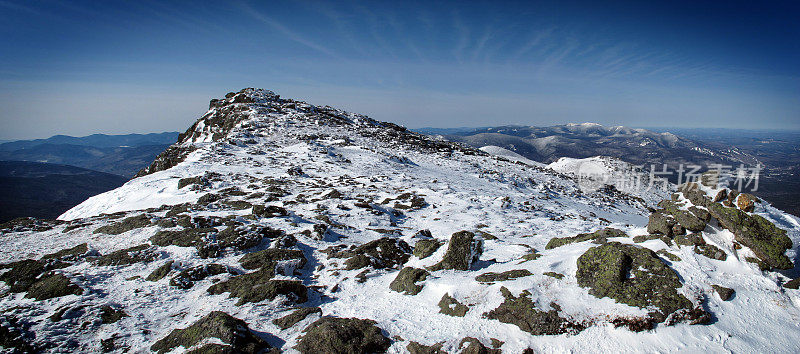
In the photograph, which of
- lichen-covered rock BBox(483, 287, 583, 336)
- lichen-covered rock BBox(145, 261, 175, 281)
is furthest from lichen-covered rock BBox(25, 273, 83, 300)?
lichen-covered rock BBox(483, 287, 583, 336)

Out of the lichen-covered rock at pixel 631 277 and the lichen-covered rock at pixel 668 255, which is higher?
the lichen-covered rock at pixel 668 255

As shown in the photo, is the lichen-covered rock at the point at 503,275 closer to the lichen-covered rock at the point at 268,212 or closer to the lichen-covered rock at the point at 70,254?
the lichen-covered rock at the point at 268,212

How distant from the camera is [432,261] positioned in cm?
1168

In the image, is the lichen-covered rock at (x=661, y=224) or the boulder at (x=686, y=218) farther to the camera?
the lichen-covered rock at (x=661, y=224)

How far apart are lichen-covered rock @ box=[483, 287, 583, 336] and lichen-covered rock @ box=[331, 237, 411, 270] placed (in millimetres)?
5315

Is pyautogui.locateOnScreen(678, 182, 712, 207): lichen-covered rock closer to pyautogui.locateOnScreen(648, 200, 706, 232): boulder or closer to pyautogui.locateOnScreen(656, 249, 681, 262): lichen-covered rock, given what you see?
pyautogui.locateOnScreen(648, 200, 706, 232): boulder

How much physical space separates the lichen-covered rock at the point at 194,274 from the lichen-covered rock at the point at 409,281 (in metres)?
6.46

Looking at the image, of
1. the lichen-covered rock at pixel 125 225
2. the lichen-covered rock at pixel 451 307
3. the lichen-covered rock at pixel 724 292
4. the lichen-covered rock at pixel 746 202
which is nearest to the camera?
the lichen-covered rock at pixel 724 292

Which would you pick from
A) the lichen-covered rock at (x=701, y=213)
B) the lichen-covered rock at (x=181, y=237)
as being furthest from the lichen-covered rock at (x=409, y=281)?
the lichen-covered rock at (x=181, y=237)

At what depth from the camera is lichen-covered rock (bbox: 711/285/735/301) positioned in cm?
717

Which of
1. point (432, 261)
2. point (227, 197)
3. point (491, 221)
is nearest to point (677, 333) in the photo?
point (432, 261)

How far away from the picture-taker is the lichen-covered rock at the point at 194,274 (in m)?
10.5

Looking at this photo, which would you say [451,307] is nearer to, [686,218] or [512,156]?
[686,218]

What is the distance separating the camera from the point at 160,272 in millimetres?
11031
